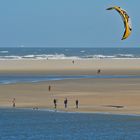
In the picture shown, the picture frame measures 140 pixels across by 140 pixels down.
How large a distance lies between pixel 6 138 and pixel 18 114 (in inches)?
302

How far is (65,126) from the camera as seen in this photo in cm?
3416

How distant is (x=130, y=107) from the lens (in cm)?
4138

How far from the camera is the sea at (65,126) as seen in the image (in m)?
31.3
